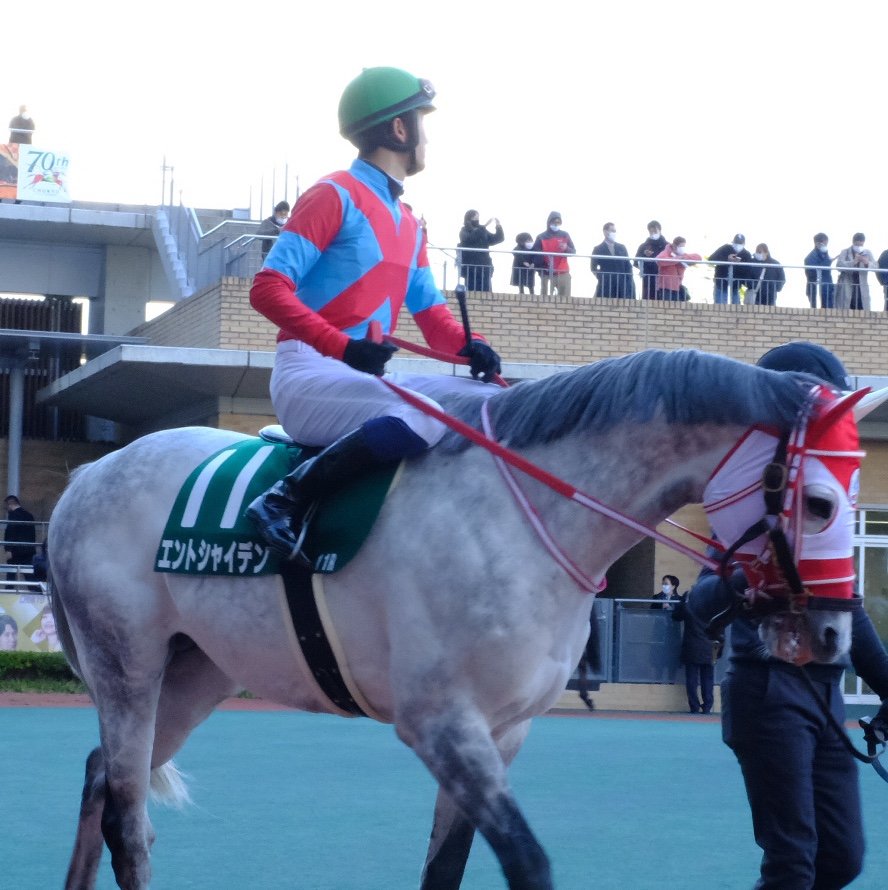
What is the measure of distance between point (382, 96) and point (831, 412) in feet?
5.12

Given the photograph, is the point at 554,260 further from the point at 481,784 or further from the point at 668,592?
the point at 481,784

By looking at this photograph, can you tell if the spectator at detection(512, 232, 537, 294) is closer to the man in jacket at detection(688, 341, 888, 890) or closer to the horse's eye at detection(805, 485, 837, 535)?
the man in jacket at detection(688, 341, 888, 890)

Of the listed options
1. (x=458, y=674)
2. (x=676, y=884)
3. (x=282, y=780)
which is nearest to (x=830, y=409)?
(x=458, y=674)

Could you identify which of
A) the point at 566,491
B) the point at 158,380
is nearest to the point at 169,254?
the point at 158,380

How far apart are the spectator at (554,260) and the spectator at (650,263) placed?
0.92 m

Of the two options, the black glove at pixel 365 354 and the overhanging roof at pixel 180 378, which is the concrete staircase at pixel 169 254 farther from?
the black glove at pixel 365 354

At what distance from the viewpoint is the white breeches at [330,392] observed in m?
3.64

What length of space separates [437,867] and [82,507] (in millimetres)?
1605

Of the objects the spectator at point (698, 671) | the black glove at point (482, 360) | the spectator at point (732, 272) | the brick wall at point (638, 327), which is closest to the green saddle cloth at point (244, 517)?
the black glove at point (482, 360)

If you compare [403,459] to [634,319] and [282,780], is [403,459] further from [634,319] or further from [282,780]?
[634,319]

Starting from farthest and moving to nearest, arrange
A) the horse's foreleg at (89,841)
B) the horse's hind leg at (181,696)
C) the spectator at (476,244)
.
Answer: the spectator at (476,244) → the horse's hind leg at (181,696) → the horse's foreleg at (89,841)

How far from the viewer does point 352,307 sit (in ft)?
12.6

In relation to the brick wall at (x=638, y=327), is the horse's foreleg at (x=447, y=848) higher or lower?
lower

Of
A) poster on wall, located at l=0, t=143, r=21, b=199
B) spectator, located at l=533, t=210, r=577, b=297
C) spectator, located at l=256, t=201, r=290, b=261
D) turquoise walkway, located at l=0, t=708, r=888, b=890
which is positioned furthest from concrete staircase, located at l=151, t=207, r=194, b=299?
turquoise walkway, located at l=0, t=708, r=888, b=890
